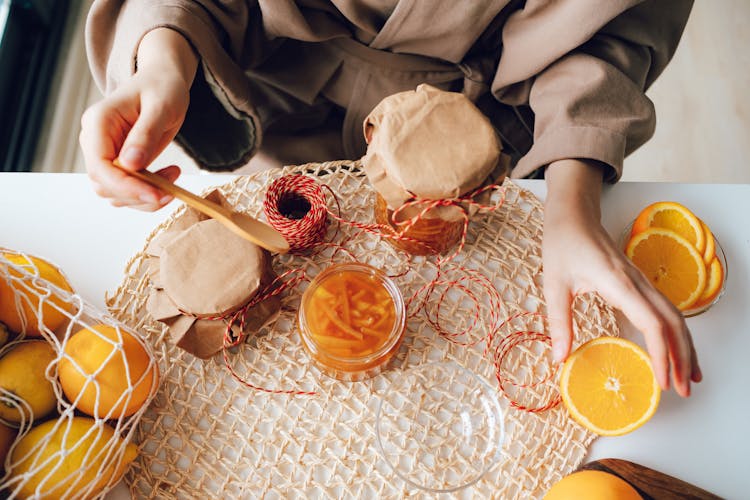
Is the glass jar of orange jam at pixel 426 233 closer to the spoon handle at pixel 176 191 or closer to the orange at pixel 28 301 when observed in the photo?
the spoon handle at pixel 176 191

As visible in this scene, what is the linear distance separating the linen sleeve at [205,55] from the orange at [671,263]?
52cm

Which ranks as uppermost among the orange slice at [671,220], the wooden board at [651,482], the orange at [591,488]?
the orange slice at [671,220]

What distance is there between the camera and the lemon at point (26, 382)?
1.61 feet

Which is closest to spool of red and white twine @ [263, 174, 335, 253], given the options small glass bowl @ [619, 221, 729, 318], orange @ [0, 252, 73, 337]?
orange @ [0, 252, 73, 337]

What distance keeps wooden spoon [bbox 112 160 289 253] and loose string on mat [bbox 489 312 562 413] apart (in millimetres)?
271

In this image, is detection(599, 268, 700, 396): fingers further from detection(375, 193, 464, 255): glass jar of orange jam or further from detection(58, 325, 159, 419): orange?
detection(58, 325, 159, 419): orange

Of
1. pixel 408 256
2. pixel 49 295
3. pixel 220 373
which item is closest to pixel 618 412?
pixel 408 256

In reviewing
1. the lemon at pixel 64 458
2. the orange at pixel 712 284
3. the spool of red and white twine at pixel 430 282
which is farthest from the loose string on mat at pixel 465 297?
the lemon at pixel 64 458

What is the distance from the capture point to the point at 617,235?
26.4 inches

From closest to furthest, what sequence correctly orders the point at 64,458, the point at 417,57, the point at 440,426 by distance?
the point at 64,458 → the point at 440,426 → the point at 417,57

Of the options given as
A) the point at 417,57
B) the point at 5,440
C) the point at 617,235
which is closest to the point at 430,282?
the point at 617,235

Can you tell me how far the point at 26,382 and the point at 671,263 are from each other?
0.70 m

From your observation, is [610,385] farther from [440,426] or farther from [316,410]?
[316,410]

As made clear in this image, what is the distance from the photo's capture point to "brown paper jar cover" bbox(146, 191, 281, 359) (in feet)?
1.75
